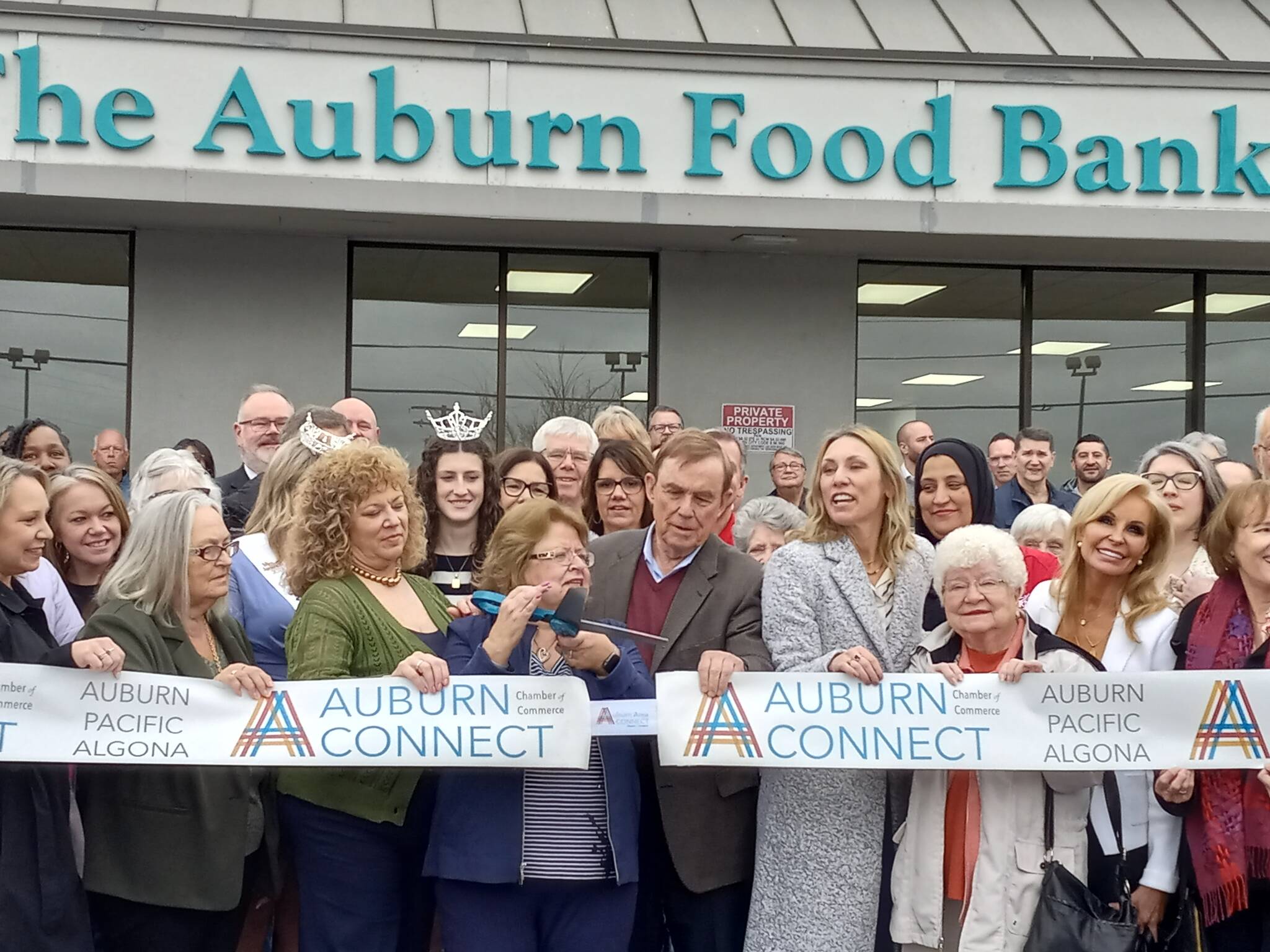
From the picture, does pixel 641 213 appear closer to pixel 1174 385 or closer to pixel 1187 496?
pixel 1174 385

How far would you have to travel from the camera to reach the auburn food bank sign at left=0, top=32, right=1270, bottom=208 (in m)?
8.77

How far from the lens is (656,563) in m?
4.00

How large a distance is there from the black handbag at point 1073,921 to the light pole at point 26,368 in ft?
27.6

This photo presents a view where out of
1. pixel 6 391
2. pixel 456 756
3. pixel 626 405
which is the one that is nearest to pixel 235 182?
pixel 6 391

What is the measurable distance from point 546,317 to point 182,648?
6824 millimetres

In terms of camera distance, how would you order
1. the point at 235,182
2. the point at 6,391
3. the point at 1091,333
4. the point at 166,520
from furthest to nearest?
1. the point at 1091,333
2. the point at 6,391
3. the point at 235,182
4. the point at 166,520

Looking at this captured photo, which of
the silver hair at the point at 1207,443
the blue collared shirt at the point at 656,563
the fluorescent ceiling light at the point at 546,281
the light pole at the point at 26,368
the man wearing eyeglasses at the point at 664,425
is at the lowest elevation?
the blue collared shirt at the point at 656,563

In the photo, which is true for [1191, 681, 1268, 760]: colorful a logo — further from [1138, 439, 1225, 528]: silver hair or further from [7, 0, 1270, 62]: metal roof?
[7, 0, 1270, 62]: metal roof

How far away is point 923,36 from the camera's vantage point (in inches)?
401

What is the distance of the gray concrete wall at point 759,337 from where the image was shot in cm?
1009

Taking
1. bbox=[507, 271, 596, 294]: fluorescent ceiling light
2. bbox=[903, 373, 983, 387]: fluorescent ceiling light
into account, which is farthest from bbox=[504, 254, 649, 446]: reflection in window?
bbox=[903, 373, 983, 387]: fluorescent ceiling light

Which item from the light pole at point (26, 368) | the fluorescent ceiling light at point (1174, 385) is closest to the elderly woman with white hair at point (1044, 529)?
the fluorescent ceiling light at point (1174, 385)

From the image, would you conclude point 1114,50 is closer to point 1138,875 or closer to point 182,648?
point 1138,875

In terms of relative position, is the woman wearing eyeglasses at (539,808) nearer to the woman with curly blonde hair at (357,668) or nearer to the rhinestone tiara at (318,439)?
the woman with curly blonde hair at (357,668)
